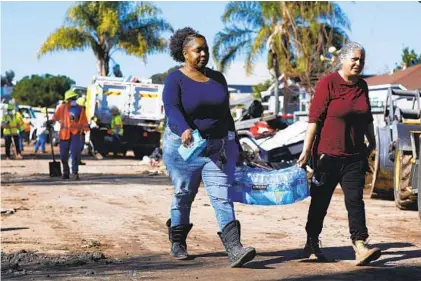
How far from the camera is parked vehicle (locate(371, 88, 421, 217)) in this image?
12495 mm

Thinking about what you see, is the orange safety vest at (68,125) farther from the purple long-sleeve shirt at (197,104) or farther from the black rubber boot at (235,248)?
the black rubber boot at (235,248)

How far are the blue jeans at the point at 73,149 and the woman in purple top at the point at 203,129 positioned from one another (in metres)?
10.9

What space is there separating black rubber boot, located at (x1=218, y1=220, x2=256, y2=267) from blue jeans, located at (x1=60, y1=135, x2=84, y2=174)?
11.3 metres

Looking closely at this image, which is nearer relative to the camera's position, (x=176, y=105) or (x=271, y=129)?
(x=176, y=105)

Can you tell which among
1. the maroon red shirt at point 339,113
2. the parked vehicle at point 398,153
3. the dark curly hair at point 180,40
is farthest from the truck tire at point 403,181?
the dark curly hair at point 180,40

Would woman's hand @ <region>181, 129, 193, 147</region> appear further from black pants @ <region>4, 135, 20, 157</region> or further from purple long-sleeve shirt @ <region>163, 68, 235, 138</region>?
black pants @ <region>4, 135, 20, 157</region>

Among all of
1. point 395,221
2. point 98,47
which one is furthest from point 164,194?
point 98,47

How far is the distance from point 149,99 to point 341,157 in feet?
78.6

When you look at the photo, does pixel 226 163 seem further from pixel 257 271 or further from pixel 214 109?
pixel 257 271

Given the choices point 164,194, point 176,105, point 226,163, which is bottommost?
→ point 164,194

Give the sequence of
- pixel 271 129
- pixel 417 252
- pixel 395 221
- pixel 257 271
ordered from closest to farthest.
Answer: pixel 257 271 < pixel 417 252 < pixel 395 221 < pixel 271 129

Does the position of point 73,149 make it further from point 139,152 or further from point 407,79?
point 407,79

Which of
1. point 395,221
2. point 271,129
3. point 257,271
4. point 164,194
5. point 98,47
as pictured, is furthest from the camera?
point 98,47

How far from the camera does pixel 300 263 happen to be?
826cm
